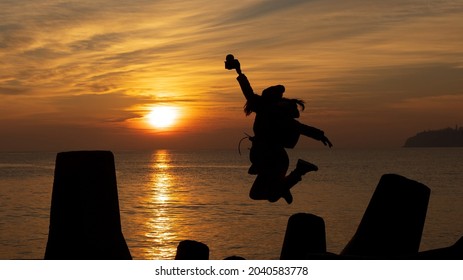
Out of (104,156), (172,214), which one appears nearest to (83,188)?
(104,156)

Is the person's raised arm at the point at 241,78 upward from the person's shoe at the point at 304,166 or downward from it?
upward

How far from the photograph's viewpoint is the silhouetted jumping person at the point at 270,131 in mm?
9492

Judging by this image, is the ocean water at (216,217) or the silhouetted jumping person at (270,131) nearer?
the silhouetted jumping person at (270,131)

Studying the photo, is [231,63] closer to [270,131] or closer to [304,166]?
[270,131]

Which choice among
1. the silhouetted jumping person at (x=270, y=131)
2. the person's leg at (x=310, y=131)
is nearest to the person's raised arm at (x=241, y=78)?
the silhouetted jumping person at (x=270, y=131)

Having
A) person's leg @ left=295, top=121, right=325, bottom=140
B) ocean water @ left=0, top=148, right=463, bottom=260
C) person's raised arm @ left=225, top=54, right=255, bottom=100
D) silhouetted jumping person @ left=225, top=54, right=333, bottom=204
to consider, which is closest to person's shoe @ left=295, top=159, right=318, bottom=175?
silhouetted jumping person @ left=225, top=54, right=333, bottom=204

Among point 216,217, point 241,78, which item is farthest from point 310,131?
point 216,217

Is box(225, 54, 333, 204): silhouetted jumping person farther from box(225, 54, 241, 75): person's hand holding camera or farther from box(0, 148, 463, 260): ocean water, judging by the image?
box(0, 148, 463, 260): ocean water

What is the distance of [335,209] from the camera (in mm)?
70562

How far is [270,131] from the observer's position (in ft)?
31.3

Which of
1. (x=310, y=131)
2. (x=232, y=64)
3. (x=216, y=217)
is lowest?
(x=216, y=217)

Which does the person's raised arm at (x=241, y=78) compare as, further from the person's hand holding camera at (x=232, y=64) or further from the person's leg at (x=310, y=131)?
the person's leg at (x=310, y=131)

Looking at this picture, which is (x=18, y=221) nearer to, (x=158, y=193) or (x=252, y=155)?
(x=158, y=193)

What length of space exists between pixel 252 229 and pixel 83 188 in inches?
1841
